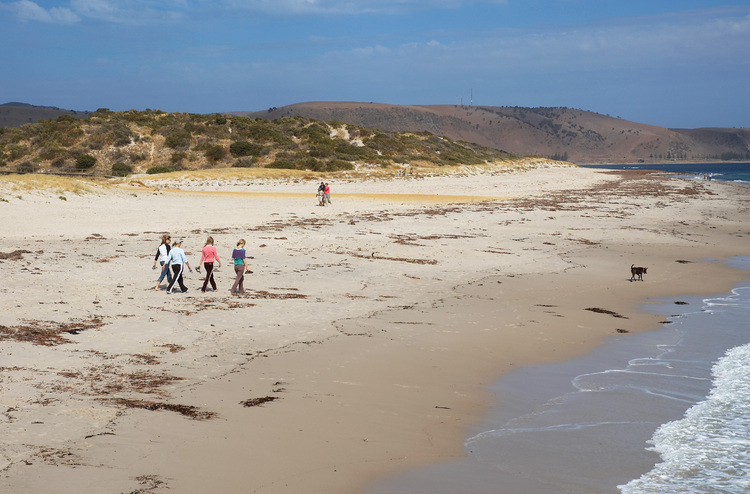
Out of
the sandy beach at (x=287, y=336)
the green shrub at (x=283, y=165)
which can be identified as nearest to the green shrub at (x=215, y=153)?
the green shrub at (x=283, y=165)

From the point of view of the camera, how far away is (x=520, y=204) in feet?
133

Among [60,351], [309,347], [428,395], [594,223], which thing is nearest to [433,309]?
[309,347]

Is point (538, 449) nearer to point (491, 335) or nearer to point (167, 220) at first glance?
point (491, 335)

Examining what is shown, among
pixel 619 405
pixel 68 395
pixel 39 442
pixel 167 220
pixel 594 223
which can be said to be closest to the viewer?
pixel 39 442

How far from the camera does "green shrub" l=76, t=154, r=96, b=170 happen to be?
71.7m

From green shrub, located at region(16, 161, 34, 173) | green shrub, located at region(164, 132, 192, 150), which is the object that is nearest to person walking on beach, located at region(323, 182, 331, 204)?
green shrub, located at region(16, 161, 34, 173)

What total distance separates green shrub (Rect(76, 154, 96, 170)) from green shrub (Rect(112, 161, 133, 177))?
12.4 feet

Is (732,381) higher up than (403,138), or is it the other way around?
(403,138)

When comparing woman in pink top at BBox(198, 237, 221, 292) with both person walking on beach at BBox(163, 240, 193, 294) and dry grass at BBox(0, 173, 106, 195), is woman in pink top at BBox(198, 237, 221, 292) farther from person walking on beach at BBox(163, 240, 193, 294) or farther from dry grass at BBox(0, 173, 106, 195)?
dry grass at BBox(0, 173, 106, 195)

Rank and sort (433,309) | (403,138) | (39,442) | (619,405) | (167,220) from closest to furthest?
1. (39,442)
2. (619,405)
3. (433,309)
4. (167,220)
5. (403,138)

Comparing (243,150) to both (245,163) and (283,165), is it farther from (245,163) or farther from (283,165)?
(283,165)

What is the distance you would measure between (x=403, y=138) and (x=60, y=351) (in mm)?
92711

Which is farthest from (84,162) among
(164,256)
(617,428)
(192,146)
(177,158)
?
(617,428)

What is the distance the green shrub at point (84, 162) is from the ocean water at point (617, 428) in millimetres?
68154
